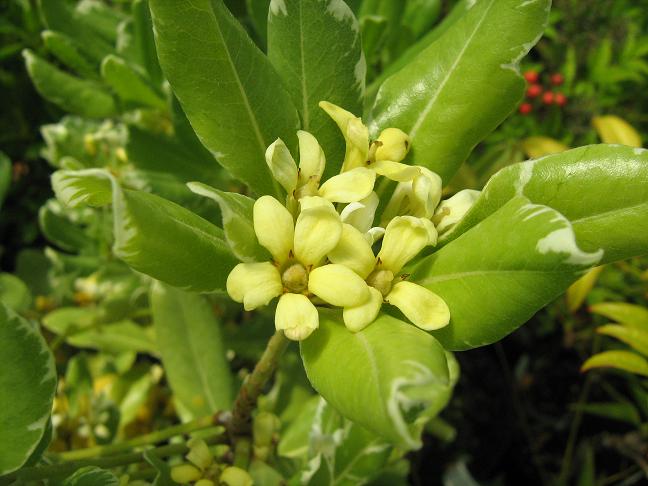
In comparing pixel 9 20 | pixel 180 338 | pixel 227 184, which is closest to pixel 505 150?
pixel 227 184

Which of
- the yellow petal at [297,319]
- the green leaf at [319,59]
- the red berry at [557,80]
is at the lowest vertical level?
the red berry at [557,80]

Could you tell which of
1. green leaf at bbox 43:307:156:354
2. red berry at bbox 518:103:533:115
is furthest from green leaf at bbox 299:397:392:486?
red berry at bbox 518:103:533:115

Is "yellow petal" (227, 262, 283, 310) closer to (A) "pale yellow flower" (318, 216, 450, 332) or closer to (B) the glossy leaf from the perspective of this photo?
(A) "pale yellow flower" (318, 216, 450, 332)

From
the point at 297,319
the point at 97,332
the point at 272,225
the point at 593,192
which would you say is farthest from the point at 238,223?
the point at 97,332

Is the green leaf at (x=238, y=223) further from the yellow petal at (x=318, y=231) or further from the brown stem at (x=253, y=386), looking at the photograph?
the brown stem at (x=253, y=386)

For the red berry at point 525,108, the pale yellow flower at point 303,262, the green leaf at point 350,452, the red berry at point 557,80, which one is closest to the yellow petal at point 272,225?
the pale yellow flower at point 303,262

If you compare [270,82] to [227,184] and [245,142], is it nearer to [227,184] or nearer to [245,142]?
[245,142]
